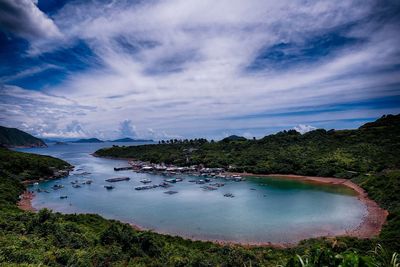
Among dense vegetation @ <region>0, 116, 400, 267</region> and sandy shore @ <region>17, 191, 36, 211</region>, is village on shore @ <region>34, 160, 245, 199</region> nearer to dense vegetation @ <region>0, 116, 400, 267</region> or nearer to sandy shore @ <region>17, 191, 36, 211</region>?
sandy shore @ <region>17, 191, 36, 211</region>

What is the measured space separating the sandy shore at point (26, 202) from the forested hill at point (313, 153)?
129 feet

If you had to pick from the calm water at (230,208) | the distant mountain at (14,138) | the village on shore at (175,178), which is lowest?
the calm water at (230,208)

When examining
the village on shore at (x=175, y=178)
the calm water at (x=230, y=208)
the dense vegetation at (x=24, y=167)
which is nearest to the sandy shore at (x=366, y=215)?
the calm water at (x=230, y=208)

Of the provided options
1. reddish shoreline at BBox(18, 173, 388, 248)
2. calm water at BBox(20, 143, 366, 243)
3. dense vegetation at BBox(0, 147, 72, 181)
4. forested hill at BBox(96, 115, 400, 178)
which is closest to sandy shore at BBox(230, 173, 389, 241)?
reddish shoreline at BBox(18, 173, 388, 248)

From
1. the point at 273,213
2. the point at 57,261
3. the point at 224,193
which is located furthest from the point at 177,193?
the point at 57,261

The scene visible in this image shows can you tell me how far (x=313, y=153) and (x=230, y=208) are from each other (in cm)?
3792

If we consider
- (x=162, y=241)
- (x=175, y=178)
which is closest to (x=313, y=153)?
(x=175, y=178)

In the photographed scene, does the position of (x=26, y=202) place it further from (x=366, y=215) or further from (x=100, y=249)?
(x=366, y=215)

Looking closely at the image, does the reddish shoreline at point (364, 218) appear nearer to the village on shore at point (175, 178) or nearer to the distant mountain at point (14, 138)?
the village on shore at point (175, 178)

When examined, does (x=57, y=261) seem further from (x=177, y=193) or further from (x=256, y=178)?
(x=256, y=178)

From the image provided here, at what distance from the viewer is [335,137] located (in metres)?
71.5

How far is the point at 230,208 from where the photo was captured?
104 feet

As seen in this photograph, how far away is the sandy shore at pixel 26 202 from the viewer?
30.4 meters

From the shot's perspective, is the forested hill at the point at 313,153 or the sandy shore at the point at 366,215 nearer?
the sandy shore at the point at 366,215
